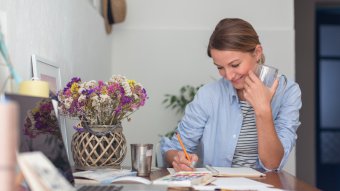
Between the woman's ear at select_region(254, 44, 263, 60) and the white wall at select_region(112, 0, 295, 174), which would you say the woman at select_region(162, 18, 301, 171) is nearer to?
the woman's ear at select_region(254, 44, 263, 60)

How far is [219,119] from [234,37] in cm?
35

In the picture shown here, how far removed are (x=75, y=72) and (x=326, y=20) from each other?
3.97 m

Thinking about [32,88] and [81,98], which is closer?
[32,88]

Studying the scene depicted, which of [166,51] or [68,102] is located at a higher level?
[166,51]

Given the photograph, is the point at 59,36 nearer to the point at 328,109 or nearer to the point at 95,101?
the point at 95,101

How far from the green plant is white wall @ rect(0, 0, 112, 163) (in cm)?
55

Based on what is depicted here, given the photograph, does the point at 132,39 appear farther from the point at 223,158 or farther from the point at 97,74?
the point at 223,158

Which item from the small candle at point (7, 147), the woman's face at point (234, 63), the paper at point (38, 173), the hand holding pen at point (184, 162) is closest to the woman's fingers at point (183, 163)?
the hand holding pen at point (184, 162)

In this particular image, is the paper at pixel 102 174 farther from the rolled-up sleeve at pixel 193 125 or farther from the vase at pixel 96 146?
the rolled-up sleeve at pixel 193 125

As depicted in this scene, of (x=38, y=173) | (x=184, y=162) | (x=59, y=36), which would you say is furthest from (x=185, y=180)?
(x=59, y=36)

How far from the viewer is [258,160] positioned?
6.17 feet

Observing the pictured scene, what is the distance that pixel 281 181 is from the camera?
1.43m

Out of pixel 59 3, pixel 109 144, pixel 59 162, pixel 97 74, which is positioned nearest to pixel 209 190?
pixel 59 162

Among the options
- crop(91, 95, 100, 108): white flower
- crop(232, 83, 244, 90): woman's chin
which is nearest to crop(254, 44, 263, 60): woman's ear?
crop(232, 83, 244, 90): woman's chin
